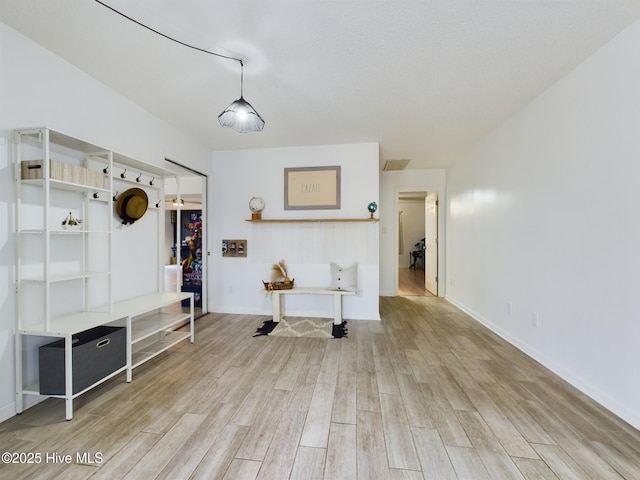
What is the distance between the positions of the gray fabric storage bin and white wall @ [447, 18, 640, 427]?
11.7 feet

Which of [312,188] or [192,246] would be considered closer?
[312,188]

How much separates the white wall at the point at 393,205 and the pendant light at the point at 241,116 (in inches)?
145

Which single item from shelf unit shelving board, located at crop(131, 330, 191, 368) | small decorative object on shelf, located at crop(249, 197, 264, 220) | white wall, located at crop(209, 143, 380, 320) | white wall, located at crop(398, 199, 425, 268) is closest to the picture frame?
white wall, located at crop(209, 143, 380, 320)

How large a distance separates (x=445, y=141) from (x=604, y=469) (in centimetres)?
355

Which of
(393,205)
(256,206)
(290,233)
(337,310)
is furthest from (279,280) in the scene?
(393,205)

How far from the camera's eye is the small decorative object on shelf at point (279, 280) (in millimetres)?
3697

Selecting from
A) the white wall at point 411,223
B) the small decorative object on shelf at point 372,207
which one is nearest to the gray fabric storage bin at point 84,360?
the small decorative object on shelf at point 372,207

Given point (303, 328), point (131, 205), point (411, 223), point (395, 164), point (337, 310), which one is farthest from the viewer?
point (411, 223)

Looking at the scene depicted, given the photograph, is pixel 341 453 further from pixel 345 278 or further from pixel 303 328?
pixel 345 278

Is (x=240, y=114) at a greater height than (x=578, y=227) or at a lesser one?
greater

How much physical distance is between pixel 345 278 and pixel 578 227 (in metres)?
2.42

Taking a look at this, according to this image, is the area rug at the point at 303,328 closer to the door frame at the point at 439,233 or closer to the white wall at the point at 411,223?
the door frame at the point at 439,233

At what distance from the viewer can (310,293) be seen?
361 cm

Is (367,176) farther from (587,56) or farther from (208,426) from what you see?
(208,426)
